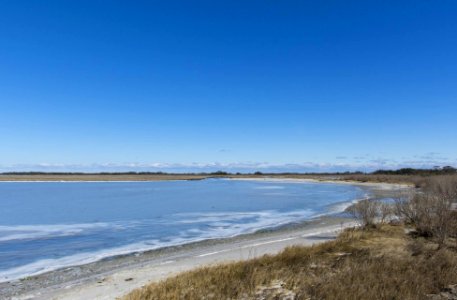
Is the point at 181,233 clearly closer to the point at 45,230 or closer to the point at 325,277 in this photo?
the point at 45,230

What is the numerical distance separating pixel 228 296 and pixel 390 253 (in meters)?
5.35

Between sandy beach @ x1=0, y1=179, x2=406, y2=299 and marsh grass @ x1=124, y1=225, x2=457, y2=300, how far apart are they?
1.28 m

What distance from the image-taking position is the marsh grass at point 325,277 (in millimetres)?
6867

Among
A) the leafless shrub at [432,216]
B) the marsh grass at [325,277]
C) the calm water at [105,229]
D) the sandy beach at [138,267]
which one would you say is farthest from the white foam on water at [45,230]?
the leafless shrub at [432,216]

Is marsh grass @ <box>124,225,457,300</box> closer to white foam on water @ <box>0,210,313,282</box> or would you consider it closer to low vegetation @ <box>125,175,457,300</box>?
low vegetation @ <box>125,175,457,300</box>

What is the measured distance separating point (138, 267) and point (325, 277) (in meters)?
5.13

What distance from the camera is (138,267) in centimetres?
1082

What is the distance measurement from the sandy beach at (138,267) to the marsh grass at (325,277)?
1.28m

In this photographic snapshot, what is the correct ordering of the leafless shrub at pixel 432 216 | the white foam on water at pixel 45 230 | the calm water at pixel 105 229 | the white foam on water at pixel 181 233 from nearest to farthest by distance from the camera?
1. the white foam on water at pixel 181 233
2. the calm water at pixel 105 229
3. the leafless shrub at pixel 432 216
4. the white foam on water at pixel 45 230

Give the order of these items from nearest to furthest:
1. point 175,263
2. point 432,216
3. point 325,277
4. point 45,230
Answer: point 325,277 < point 175,263 < point 432,216 < point 45,230

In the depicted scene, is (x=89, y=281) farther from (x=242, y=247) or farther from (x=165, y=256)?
(x=242, y=247)

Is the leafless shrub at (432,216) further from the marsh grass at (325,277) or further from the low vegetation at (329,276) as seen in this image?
the marsh grass at (325,277)

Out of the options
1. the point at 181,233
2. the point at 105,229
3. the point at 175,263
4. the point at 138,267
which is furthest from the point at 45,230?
the point at 175,263

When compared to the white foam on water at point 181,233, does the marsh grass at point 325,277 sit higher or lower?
higher
